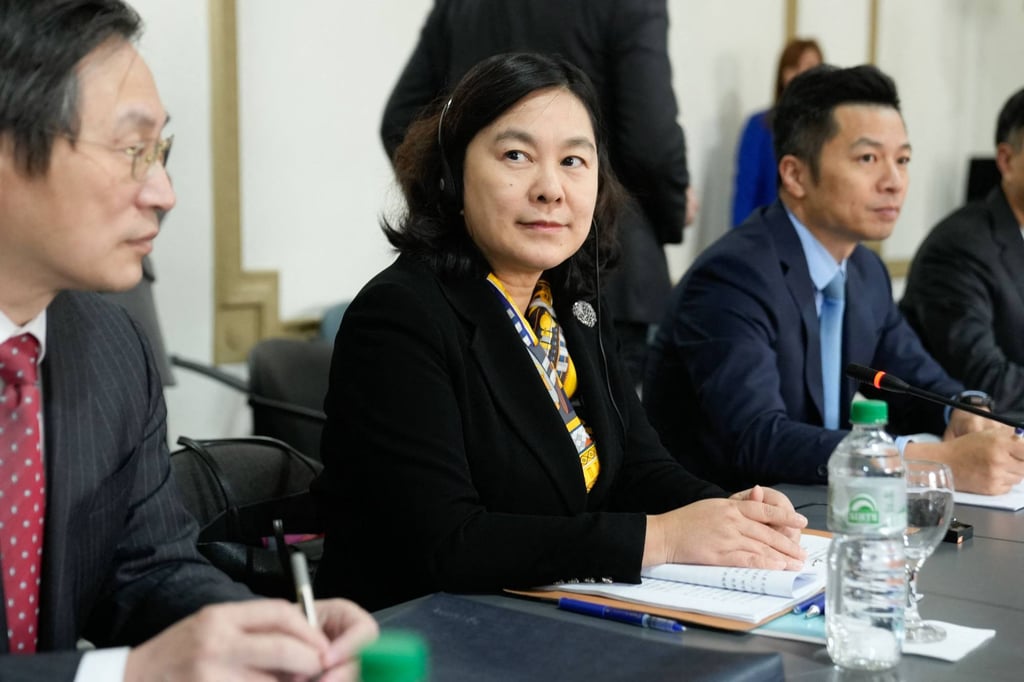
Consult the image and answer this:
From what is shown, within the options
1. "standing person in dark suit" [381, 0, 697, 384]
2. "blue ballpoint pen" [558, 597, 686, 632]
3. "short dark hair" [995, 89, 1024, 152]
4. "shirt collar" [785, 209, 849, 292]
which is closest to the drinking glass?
"blue ballpoint pen" [558, 597, 686, 632]

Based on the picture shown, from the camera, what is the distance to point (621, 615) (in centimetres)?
136

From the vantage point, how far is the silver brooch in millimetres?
2031

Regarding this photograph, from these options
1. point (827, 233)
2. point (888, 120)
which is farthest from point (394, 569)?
point (888, 120)

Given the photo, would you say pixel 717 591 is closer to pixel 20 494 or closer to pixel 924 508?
pixel 924 508

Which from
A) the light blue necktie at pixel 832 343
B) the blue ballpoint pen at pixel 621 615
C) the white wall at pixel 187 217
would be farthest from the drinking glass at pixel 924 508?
the white wall at pixel 187 217

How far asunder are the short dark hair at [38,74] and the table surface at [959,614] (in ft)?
2.03

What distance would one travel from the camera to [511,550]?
1.51 metres

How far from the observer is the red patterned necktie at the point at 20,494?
1.24 metres

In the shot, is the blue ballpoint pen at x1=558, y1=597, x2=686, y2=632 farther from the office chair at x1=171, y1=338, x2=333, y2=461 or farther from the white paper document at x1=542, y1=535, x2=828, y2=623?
the office chair at x1=171, y1=338, x2=333, y2=461

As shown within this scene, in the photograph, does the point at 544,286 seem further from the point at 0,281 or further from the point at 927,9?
the point at 927,9

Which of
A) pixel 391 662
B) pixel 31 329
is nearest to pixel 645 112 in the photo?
pixel 31 329

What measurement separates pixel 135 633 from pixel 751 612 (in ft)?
2.23

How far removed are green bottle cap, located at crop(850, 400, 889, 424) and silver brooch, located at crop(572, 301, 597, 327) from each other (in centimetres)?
74

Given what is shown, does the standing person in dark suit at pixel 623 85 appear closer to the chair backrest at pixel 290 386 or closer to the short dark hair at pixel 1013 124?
the chair backrest at pixel 290 386
